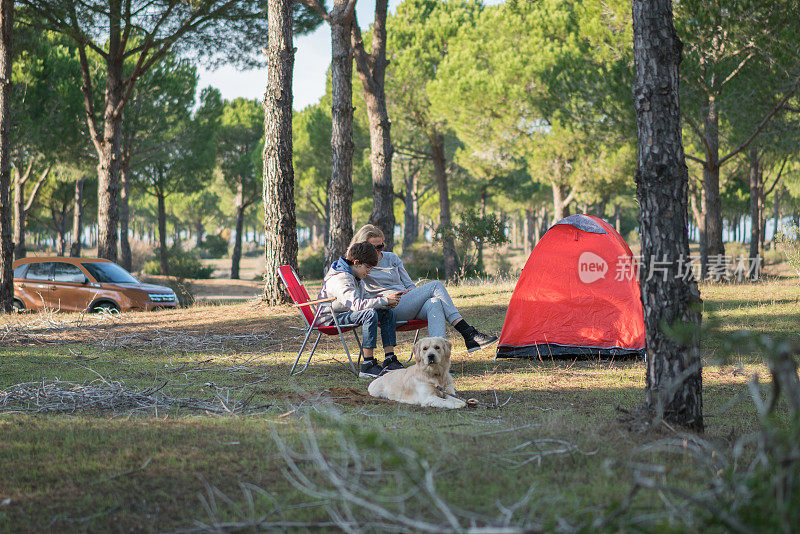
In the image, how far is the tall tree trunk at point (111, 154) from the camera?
11.9m

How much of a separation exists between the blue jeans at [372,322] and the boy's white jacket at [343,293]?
6cm

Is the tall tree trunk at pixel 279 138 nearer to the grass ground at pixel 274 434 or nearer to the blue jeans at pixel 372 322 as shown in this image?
the grass ground at pixel 274 434

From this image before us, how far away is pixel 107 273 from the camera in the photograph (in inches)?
420

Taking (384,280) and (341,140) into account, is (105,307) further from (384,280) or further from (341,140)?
(384,280)

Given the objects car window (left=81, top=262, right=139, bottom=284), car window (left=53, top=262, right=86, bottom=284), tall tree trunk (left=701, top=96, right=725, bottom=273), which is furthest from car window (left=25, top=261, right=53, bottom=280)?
tall tree trunk (left=701, top=96, right=725, bottom=273)

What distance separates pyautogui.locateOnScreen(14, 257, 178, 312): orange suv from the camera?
10.3 metres

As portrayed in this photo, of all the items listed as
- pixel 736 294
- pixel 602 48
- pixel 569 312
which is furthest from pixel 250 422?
pixel 602 48

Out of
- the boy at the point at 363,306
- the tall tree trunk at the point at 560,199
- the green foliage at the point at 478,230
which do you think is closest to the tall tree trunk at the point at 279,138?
the boy at the point at 363,306

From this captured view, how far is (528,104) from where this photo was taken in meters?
16.6

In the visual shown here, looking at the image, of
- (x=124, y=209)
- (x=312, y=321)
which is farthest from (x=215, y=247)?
(x=312, y=321)

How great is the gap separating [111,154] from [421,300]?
9.05 m

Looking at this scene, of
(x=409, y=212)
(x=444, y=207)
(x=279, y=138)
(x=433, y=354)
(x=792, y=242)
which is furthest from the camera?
(x=409, y=212)

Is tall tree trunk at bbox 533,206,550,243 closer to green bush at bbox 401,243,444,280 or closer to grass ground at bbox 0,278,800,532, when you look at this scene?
green bush at bbox 401,243,444,280

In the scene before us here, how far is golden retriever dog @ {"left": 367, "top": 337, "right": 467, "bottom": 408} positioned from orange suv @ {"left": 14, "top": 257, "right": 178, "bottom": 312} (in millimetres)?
7270
